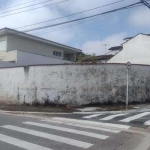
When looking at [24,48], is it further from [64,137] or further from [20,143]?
[20,143]

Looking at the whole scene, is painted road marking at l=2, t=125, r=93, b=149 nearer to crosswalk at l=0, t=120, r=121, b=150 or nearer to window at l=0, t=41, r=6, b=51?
crosswalk at l=0, t=120, r=121, b=150

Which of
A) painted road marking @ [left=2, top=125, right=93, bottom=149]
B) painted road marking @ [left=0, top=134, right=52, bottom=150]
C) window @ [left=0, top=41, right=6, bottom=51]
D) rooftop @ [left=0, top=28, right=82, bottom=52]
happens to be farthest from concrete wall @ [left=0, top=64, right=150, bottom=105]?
window @ [left=0, top=41, right=6, bottom=51]

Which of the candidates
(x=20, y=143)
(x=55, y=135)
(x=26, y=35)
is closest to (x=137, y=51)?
(x=26, y=35)

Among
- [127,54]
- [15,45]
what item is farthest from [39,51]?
[127,54]

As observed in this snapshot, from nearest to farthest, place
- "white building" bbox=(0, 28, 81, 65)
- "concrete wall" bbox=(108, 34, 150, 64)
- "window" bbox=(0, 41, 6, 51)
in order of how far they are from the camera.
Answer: "white building" bbox=(0, 28, 81, 65) < "window" bbox=(0, 41, 6, 51) < "concrete wall" bbox=(108, 34, 150, 64)

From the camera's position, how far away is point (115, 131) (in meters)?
9.58

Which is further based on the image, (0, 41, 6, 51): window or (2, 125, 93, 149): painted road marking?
(0, 41, 6, 51): window

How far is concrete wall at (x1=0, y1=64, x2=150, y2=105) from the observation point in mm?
17375

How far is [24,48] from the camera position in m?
30.0

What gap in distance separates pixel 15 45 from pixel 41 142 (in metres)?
22.6

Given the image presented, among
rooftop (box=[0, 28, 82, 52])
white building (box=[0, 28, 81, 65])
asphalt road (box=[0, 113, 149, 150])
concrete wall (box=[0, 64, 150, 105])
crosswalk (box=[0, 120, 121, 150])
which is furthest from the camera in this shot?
rooftop (box=[0, 28, 82, 52])

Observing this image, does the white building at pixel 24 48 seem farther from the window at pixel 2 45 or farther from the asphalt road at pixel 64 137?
the asphalt road at pixel 64 137

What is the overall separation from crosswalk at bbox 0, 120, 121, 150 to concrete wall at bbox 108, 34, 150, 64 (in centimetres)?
2328

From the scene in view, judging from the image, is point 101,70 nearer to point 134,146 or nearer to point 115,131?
point 115,131
